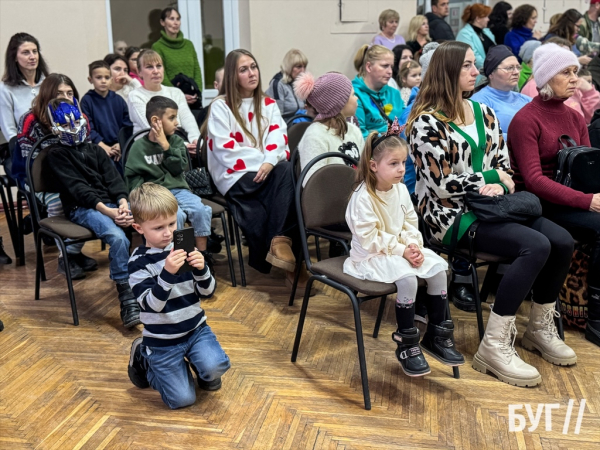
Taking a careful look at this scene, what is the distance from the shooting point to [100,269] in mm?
Answer: 3588

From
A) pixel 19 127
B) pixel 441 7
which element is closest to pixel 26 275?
pixel 19 127

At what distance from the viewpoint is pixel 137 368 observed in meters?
2.27

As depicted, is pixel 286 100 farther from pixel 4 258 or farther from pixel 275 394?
→ pixel 275 394

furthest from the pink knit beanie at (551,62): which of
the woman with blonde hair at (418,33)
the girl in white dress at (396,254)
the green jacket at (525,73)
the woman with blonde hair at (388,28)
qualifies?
the woman with blonde hair at (388,28)

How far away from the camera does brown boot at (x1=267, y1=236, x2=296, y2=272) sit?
3.13 m

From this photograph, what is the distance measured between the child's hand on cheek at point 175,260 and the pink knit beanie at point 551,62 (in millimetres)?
1777

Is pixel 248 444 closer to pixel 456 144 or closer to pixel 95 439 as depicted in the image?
pixel 95 439

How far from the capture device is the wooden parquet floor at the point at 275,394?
1983 millimetres

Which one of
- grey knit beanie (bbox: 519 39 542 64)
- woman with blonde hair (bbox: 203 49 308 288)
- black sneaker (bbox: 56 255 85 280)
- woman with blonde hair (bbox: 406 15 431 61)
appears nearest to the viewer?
woman with blonde hair (bbox: 203 49 308 288)

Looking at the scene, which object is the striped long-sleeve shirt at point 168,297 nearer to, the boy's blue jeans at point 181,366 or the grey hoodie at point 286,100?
the boy's blue jeans at point 181,366

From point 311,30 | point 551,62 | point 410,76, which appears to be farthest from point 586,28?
point 551,62

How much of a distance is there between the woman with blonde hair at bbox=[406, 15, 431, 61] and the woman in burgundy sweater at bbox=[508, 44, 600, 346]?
143 inches

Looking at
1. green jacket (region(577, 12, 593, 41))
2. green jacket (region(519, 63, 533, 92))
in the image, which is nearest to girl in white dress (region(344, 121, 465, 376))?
green jacket (region(519, 63, 533, 92))

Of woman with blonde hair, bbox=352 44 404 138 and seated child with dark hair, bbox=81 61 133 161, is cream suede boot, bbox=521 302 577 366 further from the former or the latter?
seated child with dark hair, bbox=81 61 133 161
